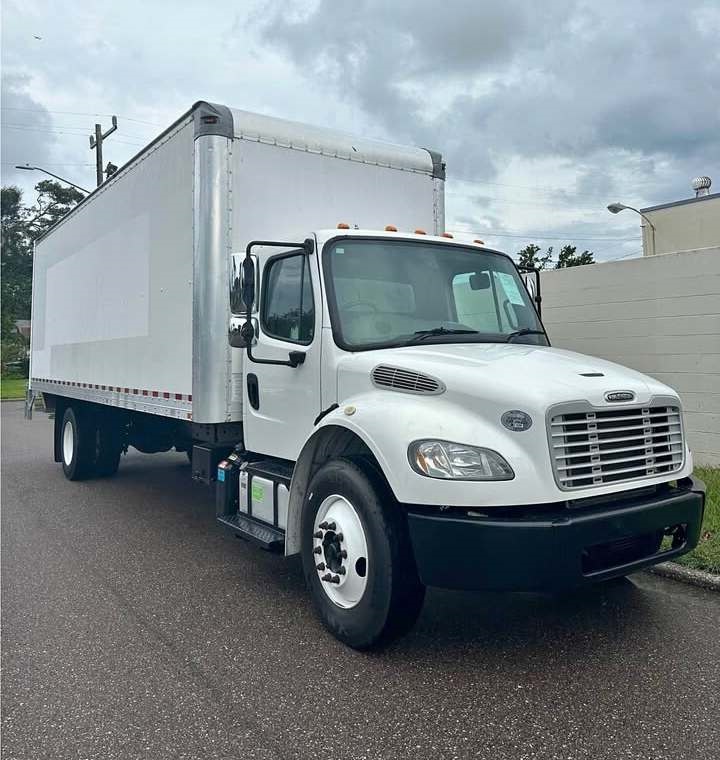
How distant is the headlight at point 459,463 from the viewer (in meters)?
3.37

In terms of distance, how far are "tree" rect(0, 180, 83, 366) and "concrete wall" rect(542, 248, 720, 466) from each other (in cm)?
4509

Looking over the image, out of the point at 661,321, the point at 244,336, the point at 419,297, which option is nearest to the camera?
the point at 419,297

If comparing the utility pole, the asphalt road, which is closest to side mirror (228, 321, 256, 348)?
the asphalt road

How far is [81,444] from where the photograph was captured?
365 inches

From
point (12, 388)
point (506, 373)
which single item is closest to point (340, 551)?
point (506, 373)

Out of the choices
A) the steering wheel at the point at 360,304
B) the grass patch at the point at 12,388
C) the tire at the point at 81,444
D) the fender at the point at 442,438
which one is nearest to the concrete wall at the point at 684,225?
the tire at the point at 81,444

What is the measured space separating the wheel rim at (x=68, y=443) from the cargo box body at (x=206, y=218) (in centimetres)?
215

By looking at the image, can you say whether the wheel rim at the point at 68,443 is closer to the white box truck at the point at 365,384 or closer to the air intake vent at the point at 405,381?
the white box truck at the point at 365,384

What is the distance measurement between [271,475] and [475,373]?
6.21ft

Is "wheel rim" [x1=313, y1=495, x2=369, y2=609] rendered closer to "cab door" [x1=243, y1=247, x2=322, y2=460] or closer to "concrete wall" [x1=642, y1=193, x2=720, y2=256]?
"cab door" [x1=243, y1=247, x2=322, y2=460]

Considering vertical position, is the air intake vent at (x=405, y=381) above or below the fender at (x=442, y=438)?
above

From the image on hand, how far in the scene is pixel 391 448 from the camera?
3.59 meters

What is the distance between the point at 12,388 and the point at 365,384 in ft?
119

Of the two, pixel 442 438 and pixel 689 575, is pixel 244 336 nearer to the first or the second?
pixel 442 438
